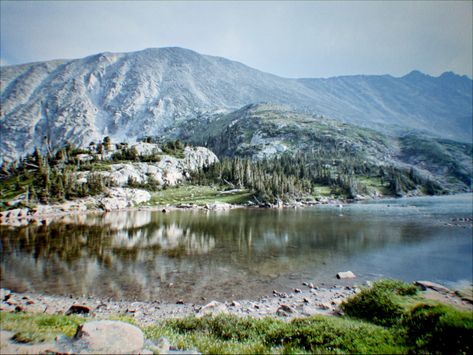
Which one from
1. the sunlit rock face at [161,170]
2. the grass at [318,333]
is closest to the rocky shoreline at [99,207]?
the sunlit rock face at [161,170]

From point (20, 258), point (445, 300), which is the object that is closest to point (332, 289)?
point (445, 300)

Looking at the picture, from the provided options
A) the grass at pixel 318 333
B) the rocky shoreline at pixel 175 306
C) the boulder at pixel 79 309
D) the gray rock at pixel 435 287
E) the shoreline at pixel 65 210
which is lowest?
the shoreline at pixel 65 210

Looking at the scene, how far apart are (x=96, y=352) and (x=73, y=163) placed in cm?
15900

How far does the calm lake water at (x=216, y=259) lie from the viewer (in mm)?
24891

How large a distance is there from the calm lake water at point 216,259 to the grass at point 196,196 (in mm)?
63720

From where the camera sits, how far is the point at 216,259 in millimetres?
33656

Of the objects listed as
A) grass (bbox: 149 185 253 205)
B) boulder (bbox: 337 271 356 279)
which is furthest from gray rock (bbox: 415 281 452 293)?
grass (bbox: 149 185 253 205)

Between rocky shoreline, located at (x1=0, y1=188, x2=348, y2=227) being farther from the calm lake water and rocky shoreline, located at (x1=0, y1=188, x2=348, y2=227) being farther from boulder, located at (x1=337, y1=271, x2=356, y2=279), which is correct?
→ boulder, located at (x1=337, y1=271, x2=356, y2=279)

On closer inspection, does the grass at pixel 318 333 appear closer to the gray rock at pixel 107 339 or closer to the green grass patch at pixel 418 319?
the green grass patch at pixel 418 319

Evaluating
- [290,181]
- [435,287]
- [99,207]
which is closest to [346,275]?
[435,287]

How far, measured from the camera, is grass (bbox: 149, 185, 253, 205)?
11806 cm

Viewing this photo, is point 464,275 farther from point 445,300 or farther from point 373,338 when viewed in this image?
point 373,338

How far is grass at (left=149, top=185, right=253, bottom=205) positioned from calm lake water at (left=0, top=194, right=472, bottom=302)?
63.7m

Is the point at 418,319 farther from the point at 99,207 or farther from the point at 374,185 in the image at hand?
the point at 374,185
